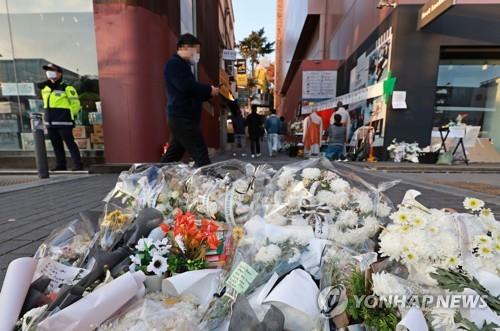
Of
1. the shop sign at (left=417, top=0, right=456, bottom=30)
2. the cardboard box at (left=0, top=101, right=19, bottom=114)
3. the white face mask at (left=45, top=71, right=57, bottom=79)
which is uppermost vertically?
the shop sign at (left=417, top=0, right=456, bottom=30)

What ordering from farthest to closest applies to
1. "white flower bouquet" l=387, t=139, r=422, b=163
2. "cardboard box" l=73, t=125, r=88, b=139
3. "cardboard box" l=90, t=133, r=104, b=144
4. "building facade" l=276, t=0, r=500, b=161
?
"white flower bouquet" l=387, t=139, r=422, b=163 < "building facade" l=276, t=0, r=500, b=161 < "cardboard box" l=73, t=125, r=88, b=139 < "cardboard box" l=90, t=133, r=104, b=144

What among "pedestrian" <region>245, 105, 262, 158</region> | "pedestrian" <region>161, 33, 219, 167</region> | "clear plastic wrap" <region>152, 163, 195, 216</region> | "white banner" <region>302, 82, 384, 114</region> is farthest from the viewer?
"pedestrian" <region>245, 105, 262, 158</region>

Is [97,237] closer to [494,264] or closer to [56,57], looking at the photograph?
[494,264]

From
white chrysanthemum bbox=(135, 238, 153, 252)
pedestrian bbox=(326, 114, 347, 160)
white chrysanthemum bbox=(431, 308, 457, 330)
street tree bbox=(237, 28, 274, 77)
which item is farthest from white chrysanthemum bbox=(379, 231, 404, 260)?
street tree bbox=(237, 28, 274, 77)

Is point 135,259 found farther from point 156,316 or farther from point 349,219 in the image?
point 349,219

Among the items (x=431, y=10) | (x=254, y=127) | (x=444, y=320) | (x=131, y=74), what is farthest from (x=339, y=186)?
(x=254, y=127)

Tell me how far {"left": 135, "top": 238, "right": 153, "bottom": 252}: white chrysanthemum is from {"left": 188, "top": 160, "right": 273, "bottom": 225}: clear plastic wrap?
367 mm

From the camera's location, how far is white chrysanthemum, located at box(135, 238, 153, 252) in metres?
1.31

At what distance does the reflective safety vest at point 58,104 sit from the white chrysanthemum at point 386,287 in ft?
21.0

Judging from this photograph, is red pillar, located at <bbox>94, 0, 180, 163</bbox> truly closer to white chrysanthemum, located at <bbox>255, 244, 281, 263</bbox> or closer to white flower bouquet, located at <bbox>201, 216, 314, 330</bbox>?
white flower bouquet, located at <bbox>201, 216, 314, 330</bbox>

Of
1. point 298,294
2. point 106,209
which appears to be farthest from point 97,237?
point 298,294

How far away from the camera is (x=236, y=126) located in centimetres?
1455

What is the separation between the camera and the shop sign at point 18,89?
21.6ft

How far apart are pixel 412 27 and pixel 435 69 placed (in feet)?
4.34
